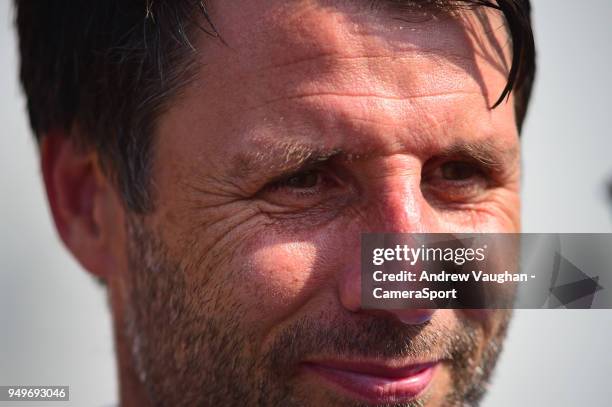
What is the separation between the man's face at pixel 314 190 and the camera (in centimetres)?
191

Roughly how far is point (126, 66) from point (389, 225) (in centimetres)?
90

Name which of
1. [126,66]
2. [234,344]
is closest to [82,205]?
[126,66]

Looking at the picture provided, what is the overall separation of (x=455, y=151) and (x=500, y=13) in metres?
0.43

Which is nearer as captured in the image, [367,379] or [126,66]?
[367,379]

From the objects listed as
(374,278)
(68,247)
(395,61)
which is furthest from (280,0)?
(68,247)

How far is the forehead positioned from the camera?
192 centimetres

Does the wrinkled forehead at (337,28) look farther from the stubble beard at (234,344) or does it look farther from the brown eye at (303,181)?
the stubble beard at (234,344)

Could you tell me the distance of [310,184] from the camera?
79.0 inches

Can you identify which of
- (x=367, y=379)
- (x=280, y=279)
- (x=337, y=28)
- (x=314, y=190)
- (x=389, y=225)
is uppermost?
(x=337, y=28)

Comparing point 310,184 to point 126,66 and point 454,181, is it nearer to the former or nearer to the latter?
point 454,181

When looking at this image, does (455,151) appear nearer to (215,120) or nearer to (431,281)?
(431,281)

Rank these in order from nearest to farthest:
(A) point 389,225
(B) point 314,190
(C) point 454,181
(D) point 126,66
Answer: (A) point 389,225
(B) point 314,190
(C) point 454,181
(D) point 126,66

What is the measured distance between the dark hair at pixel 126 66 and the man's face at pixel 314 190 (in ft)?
0.24

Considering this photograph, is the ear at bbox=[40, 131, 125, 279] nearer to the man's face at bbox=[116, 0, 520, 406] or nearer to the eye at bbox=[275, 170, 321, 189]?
the man's face at bbox=[116, 0, 520, 406]
